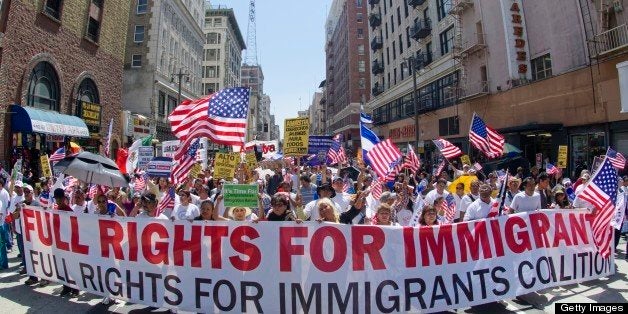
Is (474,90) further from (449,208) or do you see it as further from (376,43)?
(376,43)

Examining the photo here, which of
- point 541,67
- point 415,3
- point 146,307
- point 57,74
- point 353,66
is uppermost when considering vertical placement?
point 353,66

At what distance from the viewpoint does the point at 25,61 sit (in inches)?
762

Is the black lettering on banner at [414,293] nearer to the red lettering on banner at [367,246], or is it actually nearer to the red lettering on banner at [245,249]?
the red lettering on banner at [367,246]

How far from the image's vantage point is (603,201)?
20.6ft

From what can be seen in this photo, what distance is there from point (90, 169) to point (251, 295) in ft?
13.6

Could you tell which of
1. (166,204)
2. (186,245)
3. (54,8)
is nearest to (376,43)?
(54,8)

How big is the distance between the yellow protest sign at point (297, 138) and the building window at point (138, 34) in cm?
3951

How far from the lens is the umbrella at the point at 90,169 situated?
23.5 feet

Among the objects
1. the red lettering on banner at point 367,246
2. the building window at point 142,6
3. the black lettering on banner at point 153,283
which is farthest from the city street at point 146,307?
the building window at point 142,6

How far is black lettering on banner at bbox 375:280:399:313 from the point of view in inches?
194

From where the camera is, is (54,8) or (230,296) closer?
(230,296)

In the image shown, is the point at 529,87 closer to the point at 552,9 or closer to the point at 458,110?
the point at 552,9

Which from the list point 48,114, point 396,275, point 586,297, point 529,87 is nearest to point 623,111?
point 529,87

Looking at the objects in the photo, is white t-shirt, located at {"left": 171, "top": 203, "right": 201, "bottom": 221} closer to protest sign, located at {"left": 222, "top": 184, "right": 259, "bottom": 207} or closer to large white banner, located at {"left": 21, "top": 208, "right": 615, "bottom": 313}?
large white banner, located at {"left": 21, "top": 208, "right": 615, "bottom": 313}
